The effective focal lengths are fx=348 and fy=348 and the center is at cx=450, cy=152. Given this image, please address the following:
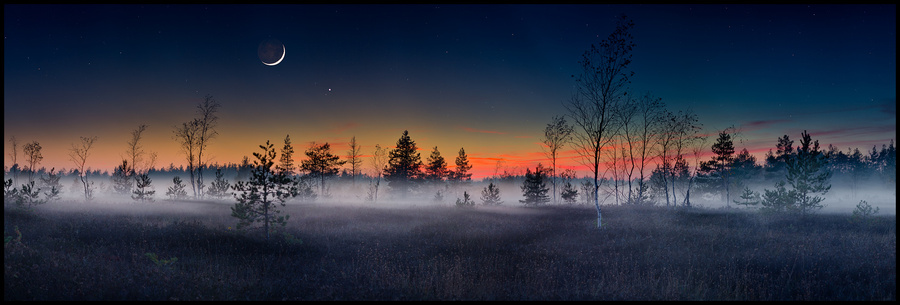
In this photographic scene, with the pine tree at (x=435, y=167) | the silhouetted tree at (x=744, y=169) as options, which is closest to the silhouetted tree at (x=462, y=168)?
the pine tree at (x=435, y=167)

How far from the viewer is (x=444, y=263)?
30.7ft

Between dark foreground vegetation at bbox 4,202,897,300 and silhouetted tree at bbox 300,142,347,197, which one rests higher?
silhouetted tree at bbox 300,142,347,197

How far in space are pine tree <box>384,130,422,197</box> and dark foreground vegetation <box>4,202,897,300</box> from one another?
121 ft

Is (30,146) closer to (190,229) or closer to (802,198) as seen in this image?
(190,229)

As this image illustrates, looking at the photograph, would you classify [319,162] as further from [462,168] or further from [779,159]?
[779,159]

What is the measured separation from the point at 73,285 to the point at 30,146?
209 feet

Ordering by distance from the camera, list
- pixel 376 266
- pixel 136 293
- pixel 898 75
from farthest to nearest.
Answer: pixel 376 266 → pixel 136 293 → pixel 898 75

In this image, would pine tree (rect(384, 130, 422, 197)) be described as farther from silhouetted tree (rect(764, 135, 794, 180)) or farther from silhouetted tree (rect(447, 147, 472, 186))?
silhouetted tree (rect(764, 135, 794, 180))

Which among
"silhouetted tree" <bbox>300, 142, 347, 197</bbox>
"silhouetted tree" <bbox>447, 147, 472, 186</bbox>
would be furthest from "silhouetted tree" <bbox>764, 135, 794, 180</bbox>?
"silhouetted tree" <bbox>300, 142, 347, 197</bbox>

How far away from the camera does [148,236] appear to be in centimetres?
1179

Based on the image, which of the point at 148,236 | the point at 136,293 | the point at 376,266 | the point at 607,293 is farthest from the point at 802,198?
the point at 148,236

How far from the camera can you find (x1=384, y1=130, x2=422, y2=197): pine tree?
52594mm

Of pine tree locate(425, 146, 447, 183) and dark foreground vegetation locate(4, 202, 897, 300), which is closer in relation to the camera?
dark foreground vegetation locate(4, 202, 897, 300)

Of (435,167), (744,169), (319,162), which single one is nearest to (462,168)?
(435,167)
